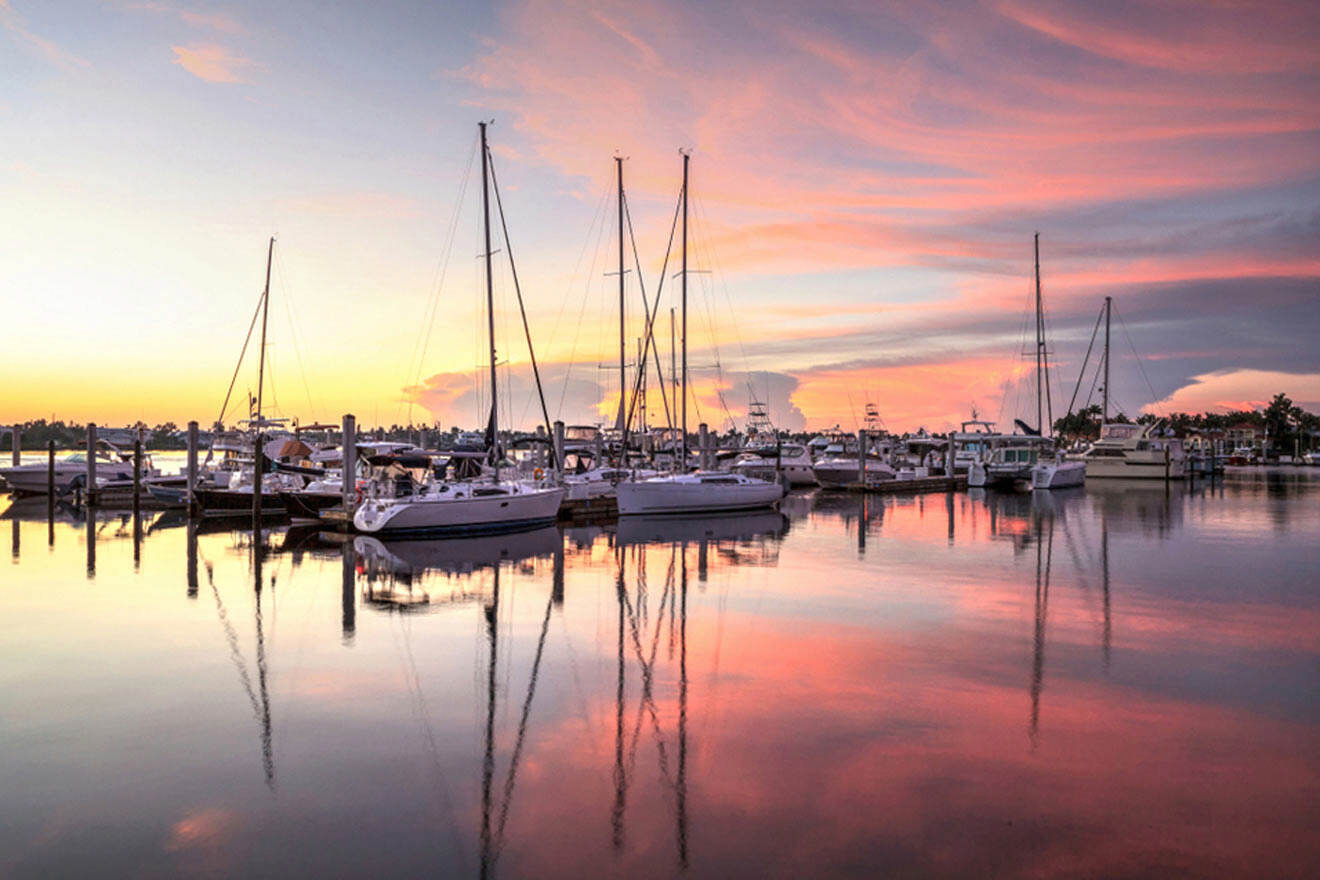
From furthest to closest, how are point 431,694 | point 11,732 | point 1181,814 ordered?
1. point 431,694
2. point 11,732
3. point 1181,814

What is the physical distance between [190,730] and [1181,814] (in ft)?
28.9

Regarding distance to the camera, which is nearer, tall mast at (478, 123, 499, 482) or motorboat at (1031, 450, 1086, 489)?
tall mast at (478, 123, 499, 482)

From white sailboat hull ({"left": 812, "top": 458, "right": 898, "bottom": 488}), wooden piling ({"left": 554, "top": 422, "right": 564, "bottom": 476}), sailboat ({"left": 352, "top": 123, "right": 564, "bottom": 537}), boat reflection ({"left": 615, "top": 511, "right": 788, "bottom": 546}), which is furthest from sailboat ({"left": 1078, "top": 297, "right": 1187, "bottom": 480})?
sailboat ({"left": 352, "top": 123, "right": 564, "bottom": 537})

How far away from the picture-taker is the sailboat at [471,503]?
2581cm

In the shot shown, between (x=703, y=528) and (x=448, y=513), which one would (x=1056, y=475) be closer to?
(x=703, y=528)

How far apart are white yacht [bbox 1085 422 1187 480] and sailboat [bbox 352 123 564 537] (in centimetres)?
5577

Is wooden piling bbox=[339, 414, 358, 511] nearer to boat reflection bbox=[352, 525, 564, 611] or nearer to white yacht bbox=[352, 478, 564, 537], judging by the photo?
white yacht bbox=[352, 478, 564, 537]

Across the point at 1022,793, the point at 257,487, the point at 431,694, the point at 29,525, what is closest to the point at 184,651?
the point at 431,694

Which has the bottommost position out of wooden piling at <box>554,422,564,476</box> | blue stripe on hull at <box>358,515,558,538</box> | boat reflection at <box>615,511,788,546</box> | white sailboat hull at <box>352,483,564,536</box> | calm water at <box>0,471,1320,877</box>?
calm water at <box>0,471,1320,877</box>

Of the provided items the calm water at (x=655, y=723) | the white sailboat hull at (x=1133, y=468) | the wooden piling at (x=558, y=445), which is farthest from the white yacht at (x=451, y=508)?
the white sailboat hull at (x=1133, y=468)

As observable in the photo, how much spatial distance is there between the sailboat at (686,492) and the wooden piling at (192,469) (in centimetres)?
1540

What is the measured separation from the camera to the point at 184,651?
12602mm

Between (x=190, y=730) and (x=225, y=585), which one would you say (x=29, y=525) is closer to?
(x=225, y=585)

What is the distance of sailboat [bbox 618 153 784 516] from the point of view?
3484 centimetres
